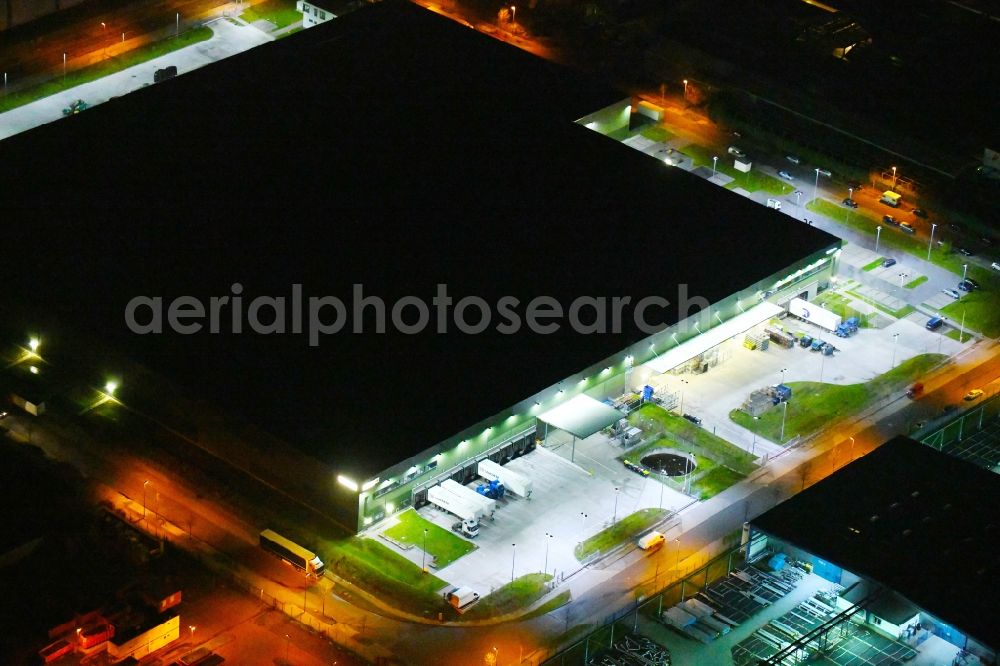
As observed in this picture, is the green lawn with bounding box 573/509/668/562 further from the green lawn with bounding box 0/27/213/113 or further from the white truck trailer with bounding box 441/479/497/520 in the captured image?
the green lawn with bounding box 0/27/213/113

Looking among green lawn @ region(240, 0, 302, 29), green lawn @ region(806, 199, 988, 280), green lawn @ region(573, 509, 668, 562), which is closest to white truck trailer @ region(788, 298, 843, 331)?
green lawn @ region(806, 199, 988, 280)

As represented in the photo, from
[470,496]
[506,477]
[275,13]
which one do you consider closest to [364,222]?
[506,477]

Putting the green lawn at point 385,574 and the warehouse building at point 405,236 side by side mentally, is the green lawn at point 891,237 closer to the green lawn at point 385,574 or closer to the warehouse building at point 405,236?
the warehouse building at point 405,236

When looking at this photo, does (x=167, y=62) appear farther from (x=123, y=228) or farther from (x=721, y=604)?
(x=721, y=604)

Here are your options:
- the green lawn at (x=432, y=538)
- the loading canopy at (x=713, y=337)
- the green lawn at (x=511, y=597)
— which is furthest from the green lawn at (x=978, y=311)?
the green lawn at (x=432, y=538)

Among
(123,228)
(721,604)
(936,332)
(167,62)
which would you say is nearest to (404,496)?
(721,604)

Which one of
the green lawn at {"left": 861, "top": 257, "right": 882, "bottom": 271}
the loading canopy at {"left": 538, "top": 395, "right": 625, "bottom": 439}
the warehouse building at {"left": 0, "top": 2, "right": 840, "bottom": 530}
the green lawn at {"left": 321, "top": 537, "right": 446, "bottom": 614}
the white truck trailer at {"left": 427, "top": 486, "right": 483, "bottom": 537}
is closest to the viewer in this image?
the green lawn at {"left": 321, "top": 537, "right": 446, "bottom": 614}

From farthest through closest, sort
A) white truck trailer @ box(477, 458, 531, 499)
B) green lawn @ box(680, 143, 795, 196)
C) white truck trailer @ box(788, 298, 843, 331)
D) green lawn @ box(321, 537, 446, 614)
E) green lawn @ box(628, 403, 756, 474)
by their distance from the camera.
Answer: green lawn @ box(680, 143, 795, 196) → white truck trailer @ box(788, 298, 843, 331) → green lawn @ box(628, 403, 756, 474) → white truck trailer @ box(477, 458, 531, 499) → green lawn @ box(321, 537, 446, 614)
